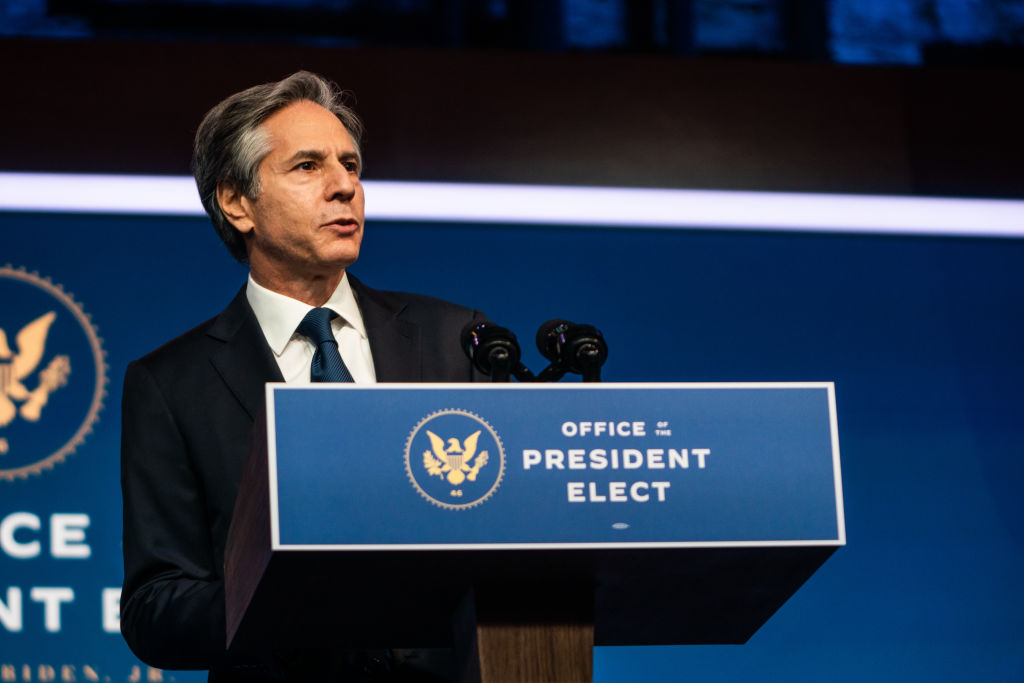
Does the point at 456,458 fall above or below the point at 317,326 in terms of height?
below

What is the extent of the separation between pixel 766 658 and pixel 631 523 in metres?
2.42

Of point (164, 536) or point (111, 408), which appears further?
point (111, 408)

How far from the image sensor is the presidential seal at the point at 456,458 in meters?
1.11

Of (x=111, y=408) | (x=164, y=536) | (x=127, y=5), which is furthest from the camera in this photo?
(x=127, y=5)

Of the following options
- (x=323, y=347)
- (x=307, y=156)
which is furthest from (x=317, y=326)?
(x=307, y=156)

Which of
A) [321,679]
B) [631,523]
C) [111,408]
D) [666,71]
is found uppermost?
[666,71]

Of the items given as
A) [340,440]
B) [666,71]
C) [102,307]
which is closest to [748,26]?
[666,71]

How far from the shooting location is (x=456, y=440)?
44.2 inches

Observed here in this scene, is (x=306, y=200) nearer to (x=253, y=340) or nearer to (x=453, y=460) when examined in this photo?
(x=253, y=340)

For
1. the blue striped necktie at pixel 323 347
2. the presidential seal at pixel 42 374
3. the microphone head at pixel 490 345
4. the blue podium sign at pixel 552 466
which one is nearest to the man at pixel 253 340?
the blue striped necktie at pixel 323 347

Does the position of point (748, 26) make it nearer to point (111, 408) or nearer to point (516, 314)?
point (516, 314)

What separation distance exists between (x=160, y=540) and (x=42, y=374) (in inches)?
72.0

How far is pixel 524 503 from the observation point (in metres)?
1.12

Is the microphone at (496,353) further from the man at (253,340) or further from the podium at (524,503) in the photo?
the man at (253,340)
